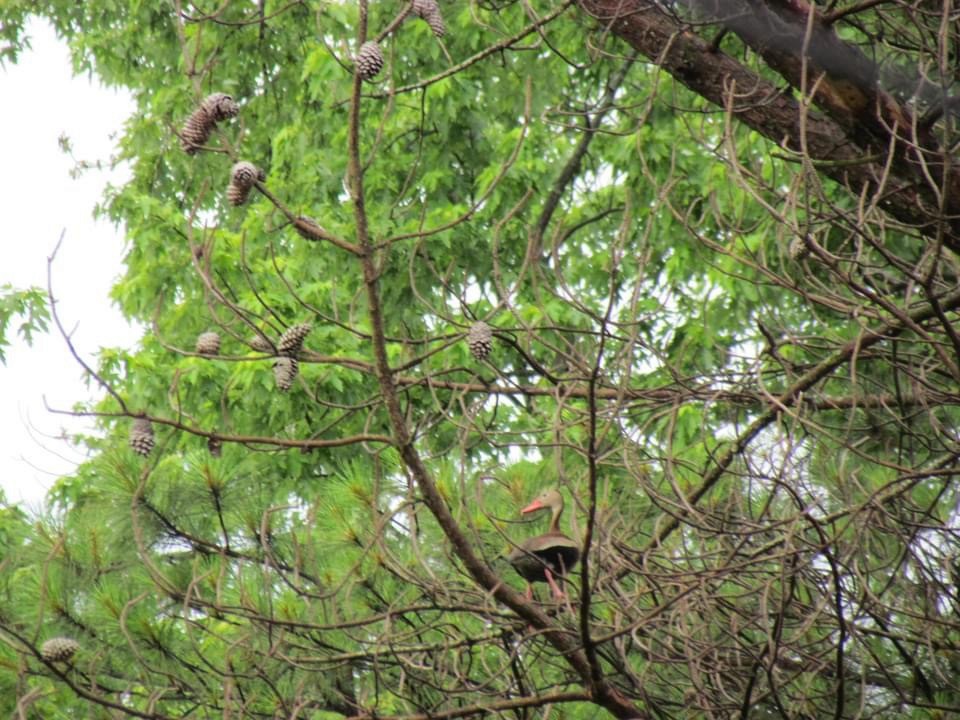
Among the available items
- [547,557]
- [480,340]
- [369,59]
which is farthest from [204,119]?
[547,557]

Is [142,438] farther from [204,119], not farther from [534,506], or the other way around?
[534,506]

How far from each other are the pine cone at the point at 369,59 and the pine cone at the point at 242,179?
276mm

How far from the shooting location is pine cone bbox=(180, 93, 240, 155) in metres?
2.60

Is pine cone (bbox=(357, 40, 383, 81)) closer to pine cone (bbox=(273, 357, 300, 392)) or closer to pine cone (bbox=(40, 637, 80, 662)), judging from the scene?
pine cone (bbox=(273, 357, 300, 392))

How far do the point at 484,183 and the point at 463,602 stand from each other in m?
4.69

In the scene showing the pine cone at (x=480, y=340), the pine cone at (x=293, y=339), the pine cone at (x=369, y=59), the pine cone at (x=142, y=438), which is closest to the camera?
the pine cone at (x=369, y=59)

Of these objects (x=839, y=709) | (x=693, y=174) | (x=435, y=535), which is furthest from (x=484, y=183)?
(x=839, y=709)

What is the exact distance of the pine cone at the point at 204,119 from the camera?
2.60 meters

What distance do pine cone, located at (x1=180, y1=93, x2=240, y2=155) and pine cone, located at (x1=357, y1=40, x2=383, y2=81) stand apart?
281 mm

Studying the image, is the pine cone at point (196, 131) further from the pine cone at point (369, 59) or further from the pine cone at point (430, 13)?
the pine cone at point (430, 13)

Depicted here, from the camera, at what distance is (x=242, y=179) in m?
2.59

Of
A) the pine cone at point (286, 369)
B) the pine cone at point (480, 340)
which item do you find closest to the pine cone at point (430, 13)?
the pine cone at point (480, 340)

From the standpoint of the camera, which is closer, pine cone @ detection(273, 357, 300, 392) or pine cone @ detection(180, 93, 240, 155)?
pine cone @ detection(180, 93, 240, 155)

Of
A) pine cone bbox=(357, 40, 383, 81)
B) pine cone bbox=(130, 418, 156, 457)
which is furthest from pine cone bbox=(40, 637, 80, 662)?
pine cone bbox=(357, 40, 383, 81)
